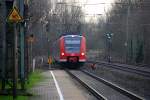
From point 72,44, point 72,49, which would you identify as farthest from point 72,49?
point 72,44

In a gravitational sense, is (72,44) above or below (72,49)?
above

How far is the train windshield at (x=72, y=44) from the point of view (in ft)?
170

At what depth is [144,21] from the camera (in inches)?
2655

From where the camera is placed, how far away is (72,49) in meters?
52.1

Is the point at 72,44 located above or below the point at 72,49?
above

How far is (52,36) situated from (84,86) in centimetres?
6191

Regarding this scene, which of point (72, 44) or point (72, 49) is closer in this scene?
point (72, 44)

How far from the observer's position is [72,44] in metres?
51.8

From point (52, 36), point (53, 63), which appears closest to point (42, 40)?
point (52, 36)

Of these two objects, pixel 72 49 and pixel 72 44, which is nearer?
pixel 72 44

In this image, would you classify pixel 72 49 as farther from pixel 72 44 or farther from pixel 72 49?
pixel 72 44

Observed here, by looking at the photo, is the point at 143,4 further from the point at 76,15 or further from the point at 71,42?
the point at 76,15

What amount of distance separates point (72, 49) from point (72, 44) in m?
0.56

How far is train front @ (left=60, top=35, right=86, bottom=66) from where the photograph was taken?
5175 centimetres
